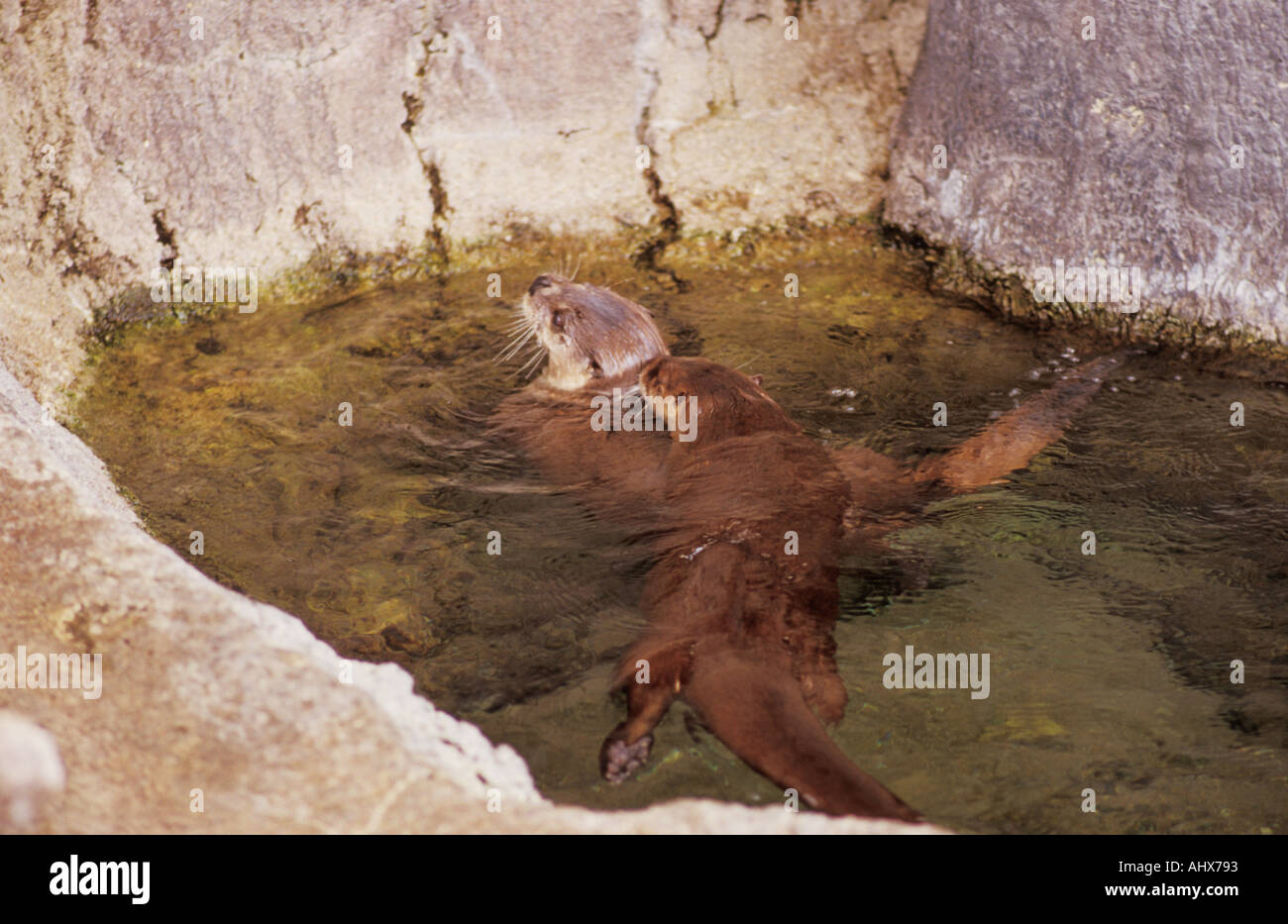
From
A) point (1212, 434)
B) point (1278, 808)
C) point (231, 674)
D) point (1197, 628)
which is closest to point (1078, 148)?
point (1212, 434)

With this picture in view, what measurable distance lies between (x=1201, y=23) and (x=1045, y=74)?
569mm

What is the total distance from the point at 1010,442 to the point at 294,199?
2957 millimetres

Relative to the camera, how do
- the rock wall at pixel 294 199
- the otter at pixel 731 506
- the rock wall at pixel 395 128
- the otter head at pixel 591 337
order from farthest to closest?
the rock wall at pixel 395 128 < the otter head at pixel 591 337 < the otter at pixel 731 506 < the rock wall at pixel 294 199

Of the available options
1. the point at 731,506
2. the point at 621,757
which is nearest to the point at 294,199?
the point at 731,506

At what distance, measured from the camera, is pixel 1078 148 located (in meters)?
4.27

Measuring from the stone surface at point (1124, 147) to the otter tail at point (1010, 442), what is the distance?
0.69m

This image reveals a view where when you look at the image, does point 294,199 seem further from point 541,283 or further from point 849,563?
point 849,563

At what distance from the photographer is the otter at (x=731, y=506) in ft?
7.76

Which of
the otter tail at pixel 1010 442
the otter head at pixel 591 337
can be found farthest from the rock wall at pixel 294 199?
the otter tail at pixel 1010 442

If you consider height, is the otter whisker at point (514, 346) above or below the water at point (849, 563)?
above

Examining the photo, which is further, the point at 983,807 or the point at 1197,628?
the point at 1197,628

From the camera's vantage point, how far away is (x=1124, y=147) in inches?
163

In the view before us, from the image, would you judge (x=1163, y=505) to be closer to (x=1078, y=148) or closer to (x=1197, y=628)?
(x=1197, y=628)

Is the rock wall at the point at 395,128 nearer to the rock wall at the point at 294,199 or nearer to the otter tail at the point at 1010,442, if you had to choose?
the rock wall at the point at 294,199
